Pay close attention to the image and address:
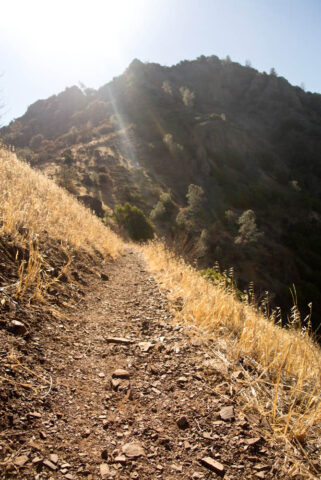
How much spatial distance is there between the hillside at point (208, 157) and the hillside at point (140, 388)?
4240mm

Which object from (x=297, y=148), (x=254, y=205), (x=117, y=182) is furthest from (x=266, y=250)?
(x=297, y=148)

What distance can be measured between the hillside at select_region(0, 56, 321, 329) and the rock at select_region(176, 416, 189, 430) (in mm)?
5257

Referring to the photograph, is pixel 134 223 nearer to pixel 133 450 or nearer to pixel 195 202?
pixel 133 450

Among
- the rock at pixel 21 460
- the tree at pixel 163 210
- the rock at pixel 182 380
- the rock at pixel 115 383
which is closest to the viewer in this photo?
the rock at pixel 21 460

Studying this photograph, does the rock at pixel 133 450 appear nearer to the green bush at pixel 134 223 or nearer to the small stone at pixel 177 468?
the small stone at pixel 177 468

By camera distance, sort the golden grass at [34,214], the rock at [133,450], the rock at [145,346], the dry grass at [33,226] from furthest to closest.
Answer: the golden grass at [34,214], the dry grass at [33,226], the rock at [145,346], the rock at [133,450]

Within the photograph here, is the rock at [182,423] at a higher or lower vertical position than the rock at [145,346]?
higher

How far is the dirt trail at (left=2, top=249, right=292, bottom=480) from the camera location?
121 centimetres

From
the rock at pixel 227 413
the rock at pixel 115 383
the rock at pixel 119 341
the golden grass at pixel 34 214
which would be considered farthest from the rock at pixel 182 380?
the golden grass at pixel 34 214

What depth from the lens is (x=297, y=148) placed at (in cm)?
9600

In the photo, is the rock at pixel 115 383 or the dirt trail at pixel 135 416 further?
the rock at pixel 115 383

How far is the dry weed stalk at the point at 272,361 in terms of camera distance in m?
1.55

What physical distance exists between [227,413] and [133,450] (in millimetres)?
666

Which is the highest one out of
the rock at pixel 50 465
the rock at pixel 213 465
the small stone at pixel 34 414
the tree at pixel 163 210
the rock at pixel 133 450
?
the tree at pixel 163 210
